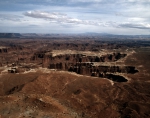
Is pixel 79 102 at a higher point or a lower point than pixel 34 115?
lower

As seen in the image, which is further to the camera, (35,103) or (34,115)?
(35,103)

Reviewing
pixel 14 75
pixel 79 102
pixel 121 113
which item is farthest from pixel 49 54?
pixel 121 113

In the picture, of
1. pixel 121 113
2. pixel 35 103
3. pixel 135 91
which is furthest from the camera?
pixel 135 91

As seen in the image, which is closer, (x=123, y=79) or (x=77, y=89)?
(x=77, y=89)

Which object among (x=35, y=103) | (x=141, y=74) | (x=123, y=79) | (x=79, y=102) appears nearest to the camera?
(x=35, y=103)

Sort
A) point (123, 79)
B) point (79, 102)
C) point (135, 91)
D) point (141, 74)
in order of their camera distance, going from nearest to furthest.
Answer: point (79, 102) → point (135, 91) → point (123, 79) → point (141, 74)

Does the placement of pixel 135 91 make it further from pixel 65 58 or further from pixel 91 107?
pixel 65 58

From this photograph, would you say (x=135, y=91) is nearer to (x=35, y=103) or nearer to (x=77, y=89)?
(x=77, y=89)

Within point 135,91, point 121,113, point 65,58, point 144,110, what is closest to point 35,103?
point 121,113

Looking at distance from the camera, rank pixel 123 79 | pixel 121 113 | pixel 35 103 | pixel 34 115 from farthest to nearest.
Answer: pixel 123 79, pixel 121 113, pixel 35 103, pixel 34 115
